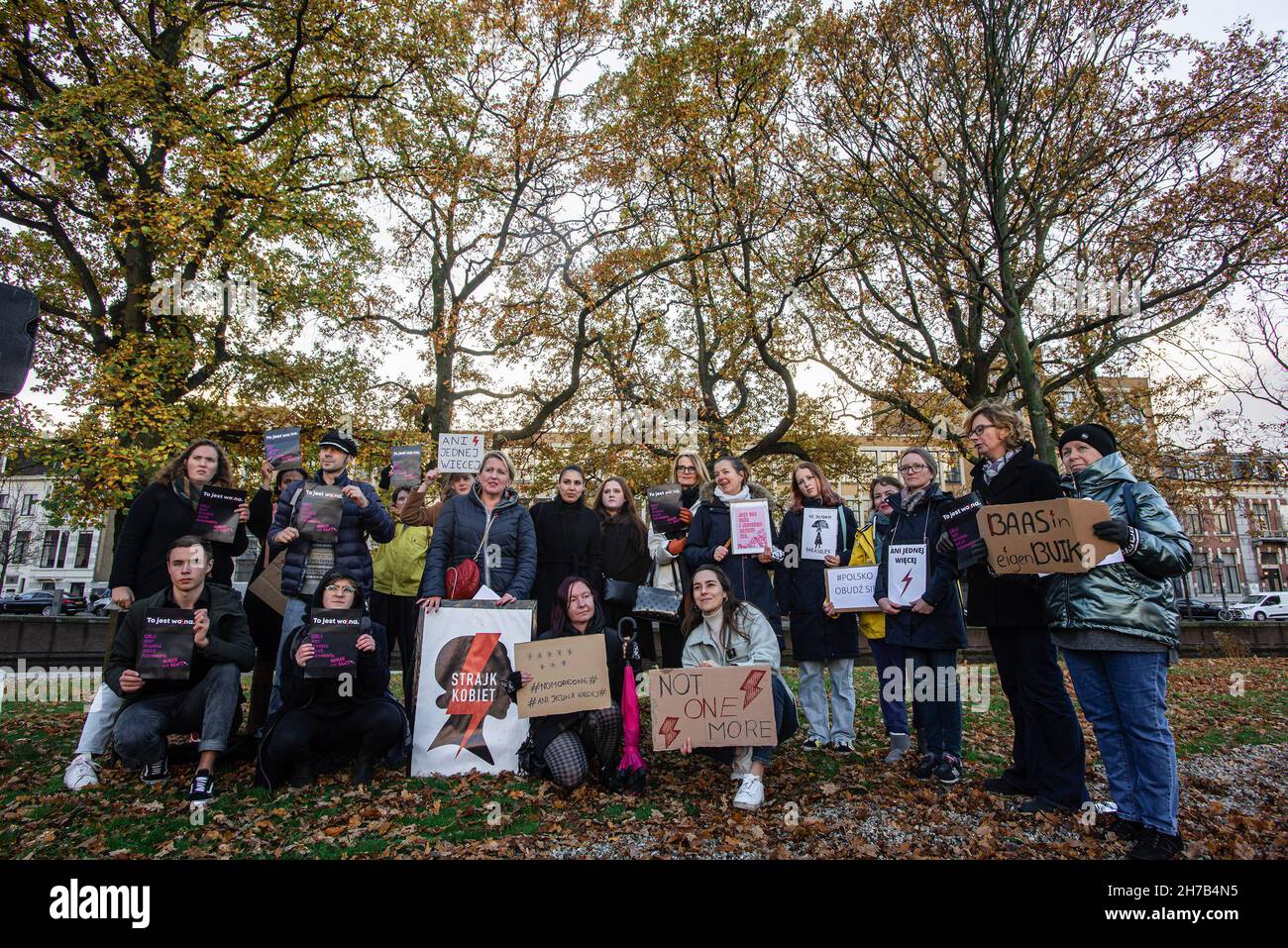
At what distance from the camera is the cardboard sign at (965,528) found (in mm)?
4215

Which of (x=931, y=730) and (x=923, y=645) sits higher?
(x=923, y=645)

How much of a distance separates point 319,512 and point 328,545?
0.27 metres

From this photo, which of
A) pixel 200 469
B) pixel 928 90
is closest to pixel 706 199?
pixel 928 90

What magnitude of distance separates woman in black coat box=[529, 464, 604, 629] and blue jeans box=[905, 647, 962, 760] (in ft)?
8.61

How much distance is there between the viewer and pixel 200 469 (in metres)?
5.22

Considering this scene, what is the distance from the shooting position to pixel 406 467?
20.6 feet

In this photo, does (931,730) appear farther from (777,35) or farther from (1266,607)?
(1266,607)

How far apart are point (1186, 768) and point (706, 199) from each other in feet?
47.1

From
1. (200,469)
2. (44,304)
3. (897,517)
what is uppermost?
(44,304)

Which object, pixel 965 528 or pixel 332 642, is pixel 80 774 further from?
pixel 965 528

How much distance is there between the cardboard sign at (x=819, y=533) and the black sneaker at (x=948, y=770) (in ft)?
5.60

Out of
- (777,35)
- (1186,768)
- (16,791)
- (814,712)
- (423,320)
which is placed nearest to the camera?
(16,791)

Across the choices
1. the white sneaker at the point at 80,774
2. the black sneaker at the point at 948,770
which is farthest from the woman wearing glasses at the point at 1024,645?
the white sneaker at the point at 80,774

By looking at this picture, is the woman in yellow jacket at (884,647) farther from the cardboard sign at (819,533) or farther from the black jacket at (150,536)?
the black jacket at (150,536)
